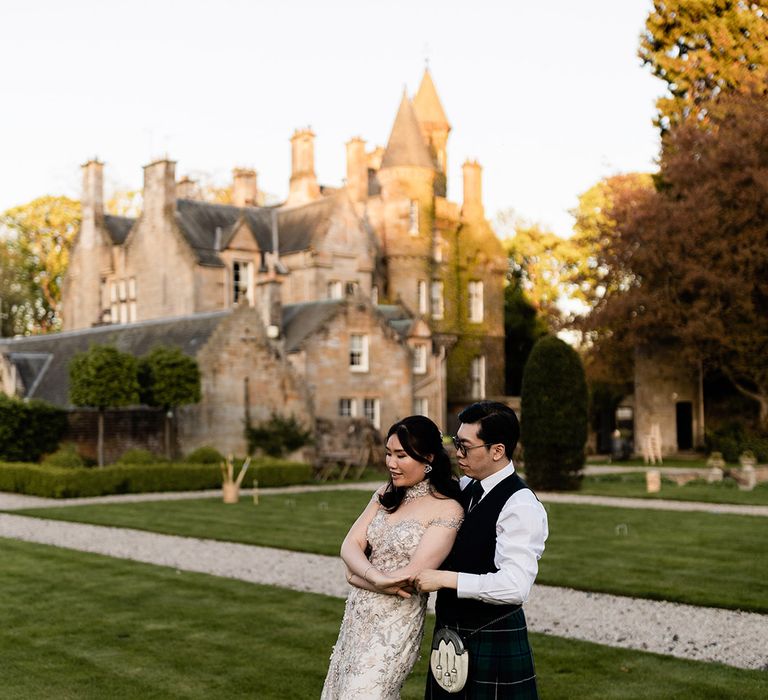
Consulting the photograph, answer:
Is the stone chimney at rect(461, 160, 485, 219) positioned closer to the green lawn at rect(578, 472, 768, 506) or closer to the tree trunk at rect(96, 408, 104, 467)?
the green lawn at rect(578, 472, 768, 506)

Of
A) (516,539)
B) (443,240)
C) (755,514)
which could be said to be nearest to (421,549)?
(516,539)

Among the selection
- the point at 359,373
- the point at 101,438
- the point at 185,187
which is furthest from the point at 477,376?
the point at 101,438

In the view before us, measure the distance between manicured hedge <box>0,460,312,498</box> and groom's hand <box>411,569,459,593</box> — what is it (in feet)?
72.5

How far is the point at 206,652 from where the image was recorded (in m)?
9.20

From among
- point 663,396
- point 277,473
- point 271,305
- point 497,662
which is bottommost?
point 277,473

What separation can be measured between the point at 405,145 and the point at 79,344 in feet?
60.9

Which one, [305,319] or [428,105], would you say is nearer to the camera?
[305,319]

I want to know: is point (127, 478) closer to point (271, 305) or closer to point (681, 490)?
point (271, 305)

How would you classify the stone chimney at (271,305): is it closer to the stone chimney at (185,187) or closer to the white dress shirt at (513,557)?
the stone chimney at (185,187)

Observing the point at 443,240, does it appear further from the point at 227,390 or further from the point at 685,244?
the point at 227,390

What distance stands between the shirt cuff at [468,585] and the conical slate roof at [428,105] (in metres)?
52.6

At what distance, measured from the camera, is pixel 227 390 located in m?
32.8

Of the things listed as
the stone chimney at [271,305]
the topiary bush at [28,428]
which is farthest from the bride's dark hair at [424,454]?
the stone chimney at [271,305]

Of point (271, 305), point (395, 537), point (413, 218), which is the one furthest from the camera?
point (413, 218)
